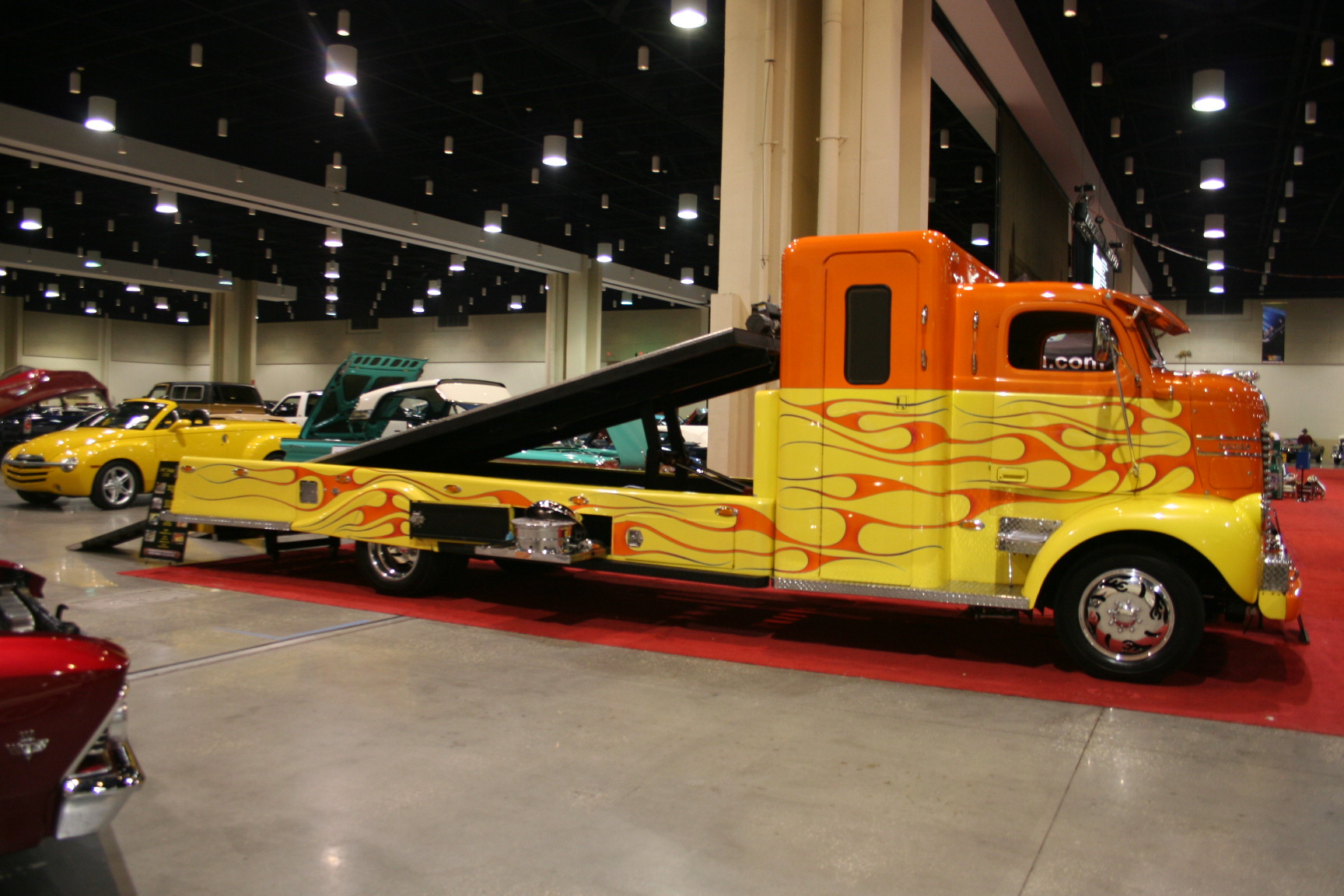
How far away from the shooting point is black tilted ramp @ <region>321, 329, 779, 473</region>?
6734mm

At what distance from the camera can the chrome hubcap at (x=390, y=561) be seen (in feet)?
26.4

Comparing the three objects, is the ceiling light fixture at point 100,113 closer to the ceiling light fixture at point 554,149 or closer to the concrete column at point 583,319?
the ceiling light fixture at point 554,149

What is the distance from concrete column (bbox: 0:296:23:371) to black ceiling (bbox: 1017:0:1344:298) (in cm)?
4659

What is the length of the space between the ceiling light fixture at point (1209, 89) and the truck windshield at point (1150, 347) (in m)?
9.64

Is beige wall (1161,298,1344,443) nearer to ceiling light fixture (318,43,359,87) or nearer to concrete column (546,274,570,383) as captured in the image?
concrete column (546,274,570,383)

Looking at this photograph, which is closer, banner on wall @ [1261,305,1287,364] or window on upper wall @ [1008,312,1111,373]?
window on upper wall @ [1008,312,1111,373]

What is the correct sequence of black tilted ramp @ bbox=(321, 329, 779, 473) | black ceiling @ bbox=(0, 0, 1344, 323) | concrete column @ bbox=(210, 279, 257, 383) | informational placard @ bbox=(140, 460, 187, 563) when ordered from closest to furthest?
black tilted ramp @ bbox=(321, 329, 779, 473) < informational placard @ bbox=(140, 460, 187, 563) < black ceiling @ bbox=(0, 0, 1344, 323) < concrete column @ bbox=(210, 279, 257, 383)

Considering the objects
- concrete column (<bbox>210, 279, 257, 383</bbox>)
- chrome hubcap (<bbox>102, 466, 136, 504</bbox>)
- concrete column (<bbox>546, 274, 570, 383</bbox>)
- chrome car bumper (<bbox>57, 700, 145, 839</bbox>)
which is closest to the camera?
chrome car bumper (<bbox>57, 700, 145, 839</bbox>)

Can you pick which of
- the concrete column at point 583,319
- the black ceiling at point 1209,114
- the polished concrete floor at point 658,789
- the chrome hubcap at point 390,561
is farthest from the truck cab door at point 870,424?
the concrete column at point 583,319

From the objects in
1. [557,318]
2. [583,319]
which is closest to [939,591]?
[583,319]

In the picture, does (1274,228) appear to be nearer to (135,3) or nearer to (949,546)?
(949,546)

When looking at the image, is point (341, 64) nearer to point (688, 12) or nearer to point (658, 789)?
point (688, 12)

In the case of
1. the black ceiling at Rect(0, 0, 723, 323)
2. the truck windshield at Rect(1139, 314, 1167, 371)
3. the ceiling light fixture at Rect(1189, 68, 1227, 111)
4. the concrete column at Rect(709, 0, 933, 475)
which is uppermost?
the black ceiling at Rect(0, 0, 723, 323)

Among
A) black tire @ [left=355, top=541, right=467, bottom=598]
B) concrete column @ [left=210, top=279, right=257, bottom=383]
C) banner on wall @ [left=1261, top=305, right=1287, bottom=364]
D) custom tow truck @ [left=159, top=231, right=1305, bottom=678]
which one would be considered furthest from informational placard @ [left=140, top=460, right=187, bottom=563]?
banner on wall @ [left=1261, top=305, right=1287, bottom=364]
